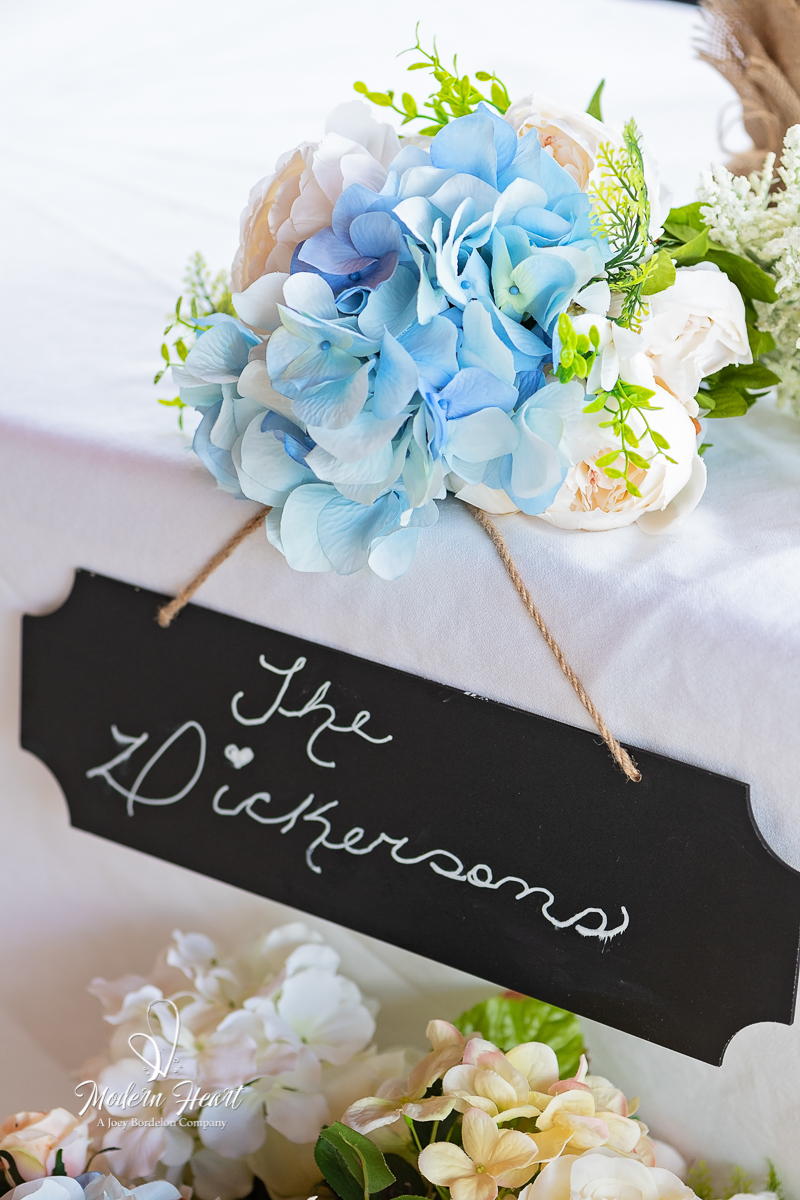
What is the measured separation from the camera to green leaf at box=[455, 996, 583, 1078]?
667 mm

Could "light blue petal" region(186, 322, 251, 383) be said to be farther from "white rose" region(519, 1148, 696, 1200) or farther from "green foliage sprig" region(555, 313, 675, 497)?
"white rose" region(519, 1148, 696, 1200)

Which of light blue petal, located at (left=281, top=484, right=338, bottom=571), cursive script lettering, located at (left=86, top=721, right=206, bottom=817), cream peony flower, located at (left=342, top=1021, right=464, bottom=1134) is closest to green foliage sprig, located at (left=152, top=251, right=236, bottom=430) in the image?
light blue petal, located at (left=281, top=484, right=338, bottom=571)

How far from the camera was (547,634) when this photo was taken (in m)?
0.56

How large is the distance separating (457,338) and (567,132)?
15cm

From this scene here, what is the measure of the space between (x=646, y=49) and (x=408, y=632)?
63.9 inches

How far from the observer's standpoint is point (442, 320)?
49 cm

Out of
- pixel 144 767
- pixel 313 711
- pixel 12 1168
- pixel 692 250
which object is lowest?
pixel 12 1168

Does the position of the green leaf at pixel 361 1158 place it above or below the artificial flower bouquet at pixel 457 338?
below

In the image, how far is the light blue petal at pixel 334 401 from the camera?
49 centimetres

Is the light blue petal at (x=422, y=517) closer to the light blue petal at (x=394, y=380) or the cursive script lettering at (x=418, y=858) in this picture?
the light blue petal at (x=394, y=380)

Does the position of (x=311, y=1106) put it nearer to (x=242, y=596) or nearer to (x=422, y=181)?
(x=242, y=596)

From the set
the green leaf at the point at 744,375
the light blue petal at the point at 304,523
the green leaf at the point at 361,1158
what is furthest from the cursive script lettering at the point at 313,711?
the green leaf at the point at 744,375

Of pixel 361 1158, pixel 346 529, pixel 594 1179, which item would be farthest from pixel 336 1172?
pixel 346 529

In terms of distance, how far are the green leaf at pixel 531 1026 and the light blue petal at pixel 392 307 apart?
0.45 metres
